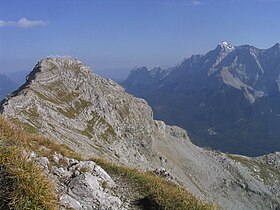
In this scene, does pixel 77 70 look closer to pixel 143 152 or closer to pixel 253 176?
pixel 143 152

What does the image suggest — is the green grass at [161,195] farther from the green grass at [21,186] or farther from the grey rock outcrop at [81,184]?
the green grass at [21,186]

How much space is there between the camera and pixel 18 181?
10.7m

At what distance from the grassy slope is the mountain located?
A: 6842cm

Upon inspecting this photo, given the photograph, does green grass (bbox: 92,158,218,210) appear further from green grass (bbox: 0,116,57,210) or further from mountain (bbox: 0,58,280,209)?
mountain (bbox: 0,58,280,209)

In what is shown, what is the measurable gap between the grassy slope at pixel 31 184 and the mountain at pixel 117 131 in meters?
68.4

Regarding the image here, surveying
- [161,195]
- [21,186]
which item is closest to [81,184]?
[161,195]

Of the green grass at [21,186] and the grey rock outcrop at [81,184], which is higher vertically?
the green grass at [21,186]

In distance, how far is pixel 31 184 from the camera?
10703 mm

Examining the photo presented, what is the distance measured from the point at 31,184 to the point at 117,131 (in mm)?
128846

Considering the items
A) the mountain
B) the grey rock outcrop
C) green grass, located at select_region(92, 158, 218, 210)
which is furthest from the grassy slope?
the mountain

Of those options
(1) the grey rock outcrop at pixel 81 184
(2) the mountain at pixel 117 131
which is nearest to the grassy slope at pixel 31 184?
(1) the grey rock outcrop at pixel 81 184

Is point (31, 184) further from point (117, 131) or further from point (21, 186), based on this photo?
point (117, 131)

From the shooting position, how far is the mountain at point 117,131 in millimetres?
100625

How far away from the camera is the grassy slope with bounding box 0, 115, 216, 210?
1026 centimetres
